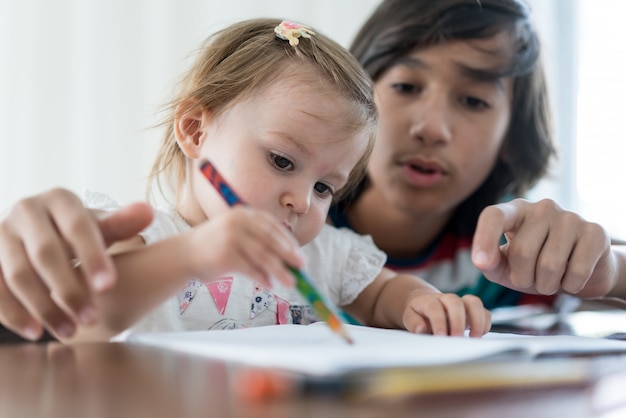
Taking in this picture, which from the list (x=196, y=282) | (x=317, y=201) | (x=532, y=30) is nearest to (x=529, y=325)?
(x=317, y=201)

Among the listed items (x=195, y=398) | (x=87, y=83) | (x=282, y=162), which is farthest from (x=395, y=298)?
(x=87, y=83)

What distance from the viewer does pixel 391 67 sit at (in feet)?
4.58

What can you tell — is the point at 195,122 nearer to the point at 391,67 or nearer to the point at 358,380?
the point at 391,67

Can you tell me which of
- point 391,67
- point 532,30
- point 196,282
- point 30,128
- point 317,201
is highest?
point 532,30

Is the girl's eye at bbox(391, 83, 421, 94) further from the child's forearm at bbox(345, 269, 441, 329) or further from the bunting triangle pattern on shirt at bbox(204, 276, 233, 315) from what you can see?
the bunting triangle pattern on shirt at bbox(204, 276, 233, 315)

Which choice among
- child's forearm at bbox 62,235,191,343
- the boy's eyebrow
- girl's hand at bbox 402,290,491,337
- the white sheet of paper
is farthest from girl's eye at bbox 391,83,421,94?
child's forearm at bbox 62,235,191,343

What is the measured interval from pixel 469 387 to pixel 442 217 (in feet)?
3.85

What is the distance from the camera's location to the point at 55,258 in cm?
55

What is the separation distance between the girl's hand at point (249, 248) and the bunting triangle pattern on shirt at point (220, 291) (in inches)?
16.7

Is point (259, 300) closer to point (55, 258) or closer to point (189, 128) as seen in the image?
point (189, 128)

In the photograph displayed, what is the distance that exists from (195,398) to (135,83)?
7.53 ft

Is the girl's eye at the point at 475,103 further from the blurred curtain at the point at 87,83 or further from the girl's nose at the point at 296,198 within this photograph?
the blurred curtain at the point at 87,83

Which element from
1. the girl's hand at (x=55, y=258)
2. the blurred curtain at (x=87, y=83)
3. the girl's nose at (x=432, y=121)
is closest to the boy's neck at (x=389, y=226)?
the girl's nose at (x=432, y=121)

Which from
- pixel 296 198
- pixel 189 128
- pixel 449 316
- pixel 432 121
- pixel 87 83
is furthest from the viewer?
pixel 87 83
